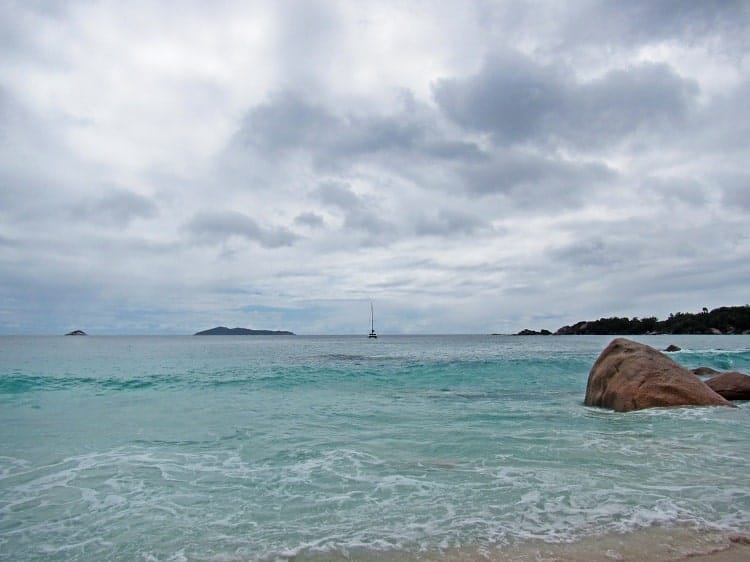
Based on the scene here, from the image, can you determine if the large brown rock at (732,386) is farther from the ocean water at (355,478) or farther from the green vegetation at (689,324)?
the green vegetation at (689,324)

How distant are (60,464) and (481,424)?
28.8 feet

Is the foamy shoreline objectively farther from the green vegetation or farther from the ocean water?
the green vegetation

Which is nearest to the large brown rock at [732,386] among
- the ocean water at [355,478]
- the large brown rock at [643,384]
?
the large brown rock at [643,384]

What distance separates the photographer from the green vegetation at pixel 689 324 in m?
108

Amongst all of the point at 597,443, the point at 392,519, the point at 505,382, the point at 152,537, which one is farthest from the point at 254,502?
the point at 505,382

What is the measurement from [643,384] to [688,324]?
416ft

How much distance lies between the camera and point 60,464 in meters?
8.93

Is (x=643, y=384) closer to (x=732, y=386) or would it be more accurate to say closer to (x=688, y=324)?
(x=732, y=386)

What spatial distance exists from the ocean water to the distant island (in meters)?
118

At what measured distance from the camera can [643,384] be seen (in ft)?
44.2

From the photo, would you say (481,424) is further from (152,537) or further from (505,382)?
(505,382)

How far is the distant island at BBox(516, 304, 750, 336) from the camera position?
10819 centimetres

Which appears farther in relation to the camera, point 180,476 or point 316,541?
point 180,476

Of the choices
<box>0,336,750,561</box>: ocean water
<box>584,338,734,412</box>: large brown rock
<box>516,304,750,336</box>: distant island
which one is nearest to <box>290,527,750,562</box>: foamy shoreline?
<box>0,336,750,561</box>: ocean water
